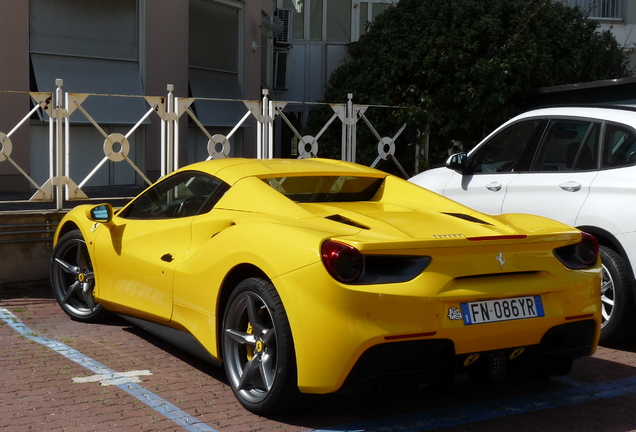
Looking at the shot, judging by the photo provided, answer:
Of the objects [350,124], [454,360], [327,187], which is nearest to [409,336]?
[454,360]

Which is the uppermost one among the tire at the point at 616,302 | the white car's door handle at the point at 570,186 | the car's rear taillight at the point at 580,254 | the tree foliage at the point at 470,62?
the tree foliage at the point at 470,62

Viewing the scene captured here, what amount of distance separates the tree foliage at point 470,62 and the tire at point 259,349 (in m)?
8.06

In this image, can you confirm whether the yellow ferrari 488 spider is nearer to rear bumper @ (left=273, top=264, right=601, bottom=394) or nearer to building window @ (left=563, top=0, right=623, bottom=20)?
rear bumper @ (left=273, top=264, right=601, bottom=394)

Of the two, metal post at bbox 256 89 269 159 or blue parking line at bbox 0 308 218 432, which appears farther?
metal post at bbox 256 89 269 159

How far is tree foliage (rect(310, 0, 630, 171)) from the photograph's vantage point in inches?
488

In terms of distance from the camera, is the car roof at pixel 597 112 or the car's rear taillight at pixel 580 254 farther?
the car roof at pixel 597 112

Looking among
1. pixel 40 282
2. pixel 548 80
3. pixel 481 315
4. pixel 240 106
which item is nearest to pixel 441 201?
pixel 481 315

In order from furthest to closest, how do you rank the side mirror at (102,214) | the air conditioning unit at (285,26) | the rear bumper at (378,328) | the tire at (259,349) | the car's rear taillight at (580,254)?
the air conditioning unit at (285,26), the side mirror at (102,214), the car's rear taillight at (580,254), the tire at (259,349), the rear bumper at (378,328)

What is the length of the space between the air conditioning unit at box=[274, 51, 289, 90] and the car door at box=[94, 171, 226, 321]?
50.2 ft

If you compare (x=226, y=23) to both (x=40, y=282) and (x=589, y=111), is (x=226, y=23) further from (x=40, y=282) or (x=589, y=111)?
(x=589, y=111)

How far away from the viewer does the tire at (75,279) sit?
262 inches

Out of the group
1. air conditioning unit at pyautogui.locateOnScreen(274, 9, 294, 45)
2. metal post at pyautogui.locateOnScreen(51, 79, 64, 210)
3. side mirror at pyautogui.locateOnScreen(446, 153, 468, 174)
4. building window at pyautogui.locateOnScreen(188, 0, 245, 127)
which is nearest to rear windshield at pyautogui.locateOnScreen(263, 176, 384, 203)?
side mirror at pyautogui.locateOnScreen(446, 153, 468, 174)

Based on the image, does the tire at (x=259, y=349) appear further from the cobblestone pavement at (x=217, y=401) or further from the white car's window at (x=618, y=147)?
the white car's window at (x=618, y=147)

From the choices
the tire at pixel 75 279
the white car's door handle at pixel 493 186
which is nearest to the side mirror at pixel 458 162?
the white car's door handle at pixel 493 186
